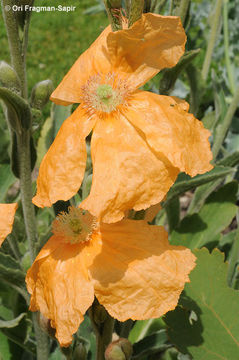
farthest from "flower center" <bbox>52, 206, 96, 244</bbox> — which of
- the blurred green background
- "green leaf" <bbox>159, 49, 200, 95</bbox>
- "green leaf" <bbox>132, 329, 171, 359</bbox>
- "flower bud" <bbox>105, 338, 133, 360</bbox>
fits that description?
the blurred green background

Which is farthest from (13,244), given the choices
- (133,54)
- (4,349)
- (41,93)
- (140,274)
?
(133,54)

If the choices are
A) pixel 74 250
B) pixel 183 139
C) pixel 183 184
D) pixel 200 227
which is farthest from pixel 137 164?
pixel 200 227

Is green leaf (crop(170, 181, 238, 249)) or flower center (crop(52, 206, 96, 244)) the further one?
green leaf (crop(170, 181, 238, 249))

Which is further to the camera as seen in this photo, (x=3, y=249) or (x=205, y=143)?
(x=3, y=249)

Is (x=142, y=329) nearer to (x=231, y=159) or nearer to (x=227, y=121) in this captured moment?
(x=231, y=159)

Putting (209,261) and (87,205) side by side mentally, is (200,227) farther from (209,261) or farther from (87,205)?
(87,205)

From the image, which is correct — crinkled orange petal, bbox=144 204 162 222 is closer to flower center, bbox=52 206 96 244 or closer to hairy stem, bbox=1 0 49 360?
flower center, bbox=52 206 96 244
